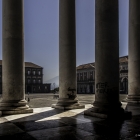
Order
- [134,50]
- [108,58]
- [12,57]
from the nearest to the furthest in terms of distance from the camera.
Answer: [108,58]
[12,57]
[134,50]

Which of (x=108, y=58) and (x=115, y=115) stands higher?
(x=108, y=58)

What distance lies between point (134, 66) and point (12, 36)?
70.7 ft

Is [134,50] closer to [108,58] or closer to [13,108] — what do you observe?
[108,58]

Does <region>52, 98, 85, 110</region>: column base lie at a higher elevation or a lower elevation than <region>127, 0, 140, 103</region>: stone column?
lower

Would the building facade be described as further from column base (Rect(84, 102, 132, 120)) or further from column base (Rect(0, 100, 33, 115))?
column base (Rect(84, 102, 132, 120))

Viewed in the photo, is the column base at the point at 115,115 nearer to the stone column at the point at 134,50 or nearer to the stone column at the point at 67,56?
the stone column at the point at 67,56

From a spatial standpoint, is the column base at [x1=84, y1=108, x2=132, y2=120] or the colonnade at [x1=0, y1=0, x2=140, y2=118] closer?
the column base at [x1=84, y1=108, x2=132, y2=120]

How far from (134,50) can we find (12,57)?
69.3 feet

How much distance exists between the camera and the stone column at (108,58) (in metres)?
20.8

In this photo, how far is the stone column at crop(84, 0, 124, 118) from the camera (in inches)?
818

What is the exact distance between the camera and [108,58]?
819 inches

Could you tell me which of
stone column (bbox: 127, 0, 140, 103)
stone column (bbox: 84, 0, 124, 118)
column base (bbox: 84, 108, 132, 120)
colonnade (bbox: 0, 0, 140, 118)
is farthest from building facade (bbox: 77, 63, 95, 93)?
column base (bbox: 84, 108, 132, 120)

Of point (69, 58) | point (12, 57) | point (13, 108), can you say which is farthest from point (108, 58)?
point (13, 108)

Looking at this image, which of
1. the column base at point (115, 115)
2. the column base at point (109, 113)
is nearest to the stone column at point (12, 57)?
the column base at point (109, 113)
